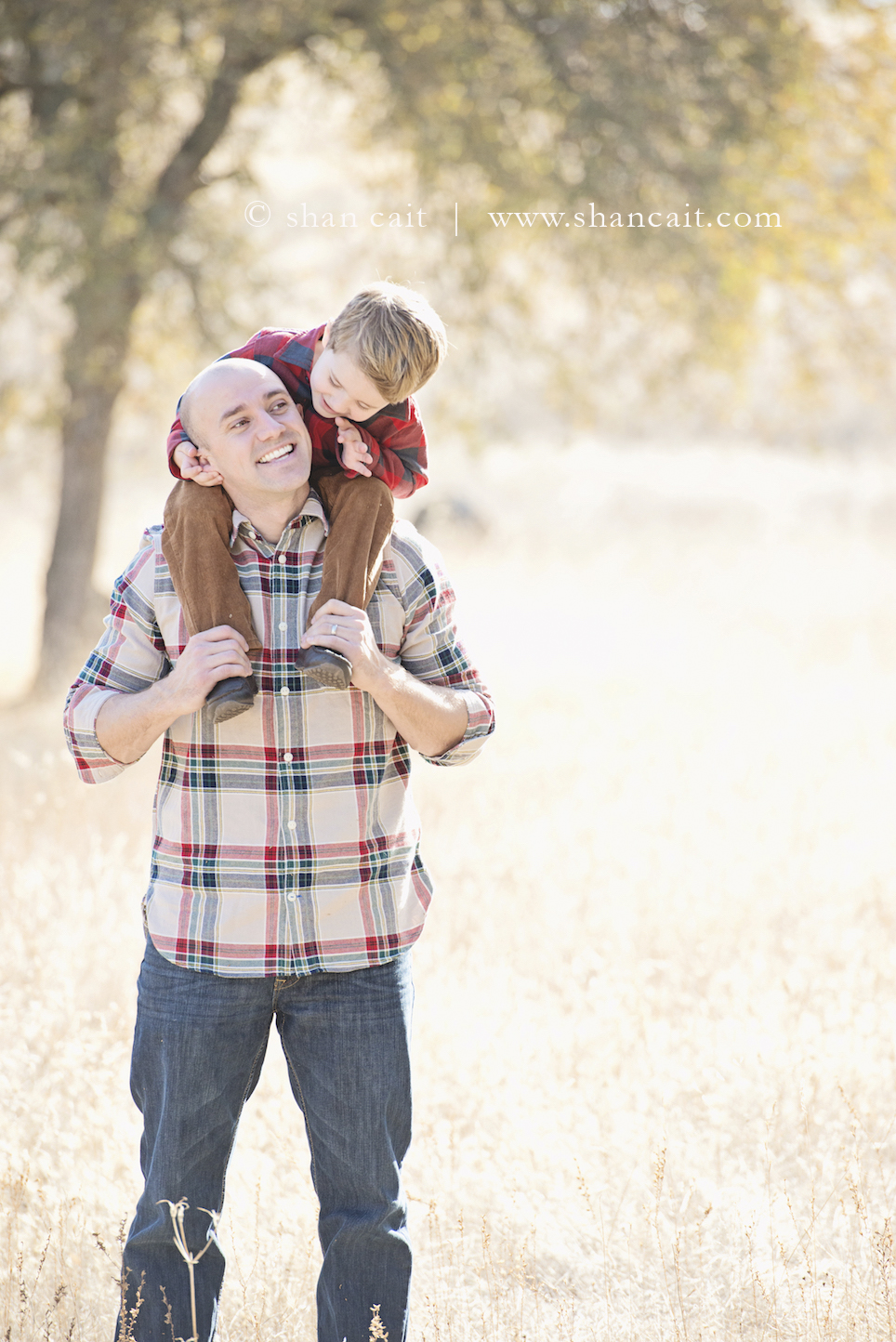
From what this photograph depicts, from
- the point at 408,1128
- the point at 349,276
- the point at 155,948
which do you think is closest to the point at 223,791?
the point at 155,948

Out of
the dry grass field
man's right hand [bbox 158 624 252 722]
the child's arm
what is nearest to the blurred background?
the dry grass field

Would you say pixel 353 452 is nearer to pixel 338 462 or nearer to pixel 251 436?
pixel 338 462

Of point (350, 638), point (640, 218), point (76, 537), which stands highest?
point (640, 218)

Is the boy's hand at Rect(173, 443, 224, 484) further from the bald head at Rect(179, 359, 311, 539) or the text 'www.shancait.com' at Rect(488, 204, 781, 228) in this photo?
the text 'www.shancait.com' at Rect(488, 204, 781, 228)

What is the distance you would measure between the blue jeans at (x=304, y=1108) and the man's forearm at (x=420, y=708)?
0.41 metres

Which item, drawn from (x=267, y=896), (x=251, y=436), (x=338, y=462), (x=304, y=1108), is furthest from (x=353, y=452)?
(x=304, y=1108)

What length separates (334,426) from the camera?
7.14ft

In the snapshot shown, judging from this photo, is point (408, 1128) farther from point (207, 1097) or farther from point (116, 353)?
point (116, 353)

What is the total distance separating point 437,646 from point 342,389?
19.6 inches

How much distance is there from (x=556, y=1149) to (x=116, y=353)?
274 inches

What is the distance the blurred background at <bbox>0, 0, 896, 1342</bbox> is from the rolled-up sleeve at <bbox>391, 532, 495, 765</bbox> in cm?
64

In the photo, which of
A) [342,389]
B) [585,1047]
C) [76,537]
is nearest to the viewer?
[342,389]

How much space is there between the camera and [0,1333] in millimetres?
2418

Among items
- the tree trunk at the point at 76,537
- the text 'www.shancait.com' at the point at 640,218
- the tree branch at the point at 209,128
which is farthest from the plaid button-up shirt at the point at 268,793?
the tree trunk at the point at 76,537
